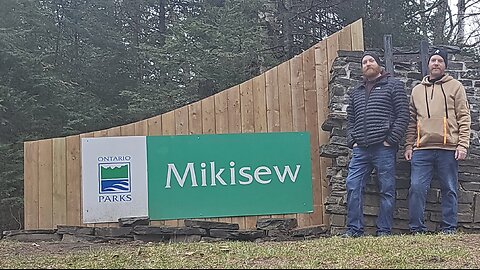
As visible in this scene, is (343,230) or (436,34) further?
(436,34)

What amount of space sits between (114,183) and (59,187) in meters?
0.60

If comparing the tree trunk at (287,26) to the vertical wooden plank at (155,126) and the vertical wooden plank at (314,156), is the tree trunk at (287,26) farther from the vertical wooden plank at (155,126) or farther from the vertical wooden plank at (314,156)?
the vertical wooden plank at (155,126)

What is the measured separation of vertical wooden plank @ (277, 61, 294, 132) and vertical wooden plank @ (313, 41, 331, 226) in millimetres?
316

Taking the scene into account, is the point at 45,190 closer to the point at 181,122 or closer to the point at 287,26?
the point at 181,122

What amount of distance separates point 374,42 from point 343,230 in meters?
6.40

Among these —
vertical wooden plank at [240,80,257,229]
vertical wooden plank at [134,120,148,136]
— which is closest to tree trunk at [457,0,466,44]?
vertical wooden plank at [240,80,257,229]

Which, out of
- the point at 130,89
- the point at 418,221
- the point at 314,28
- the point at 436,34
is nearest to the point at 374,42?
the point at 314,28

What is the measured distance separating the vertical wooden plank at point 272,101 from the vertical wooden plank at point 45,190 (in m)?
2.37

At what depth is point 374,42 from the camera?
39.8 feet

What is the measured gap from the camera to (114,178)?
6.68 metres

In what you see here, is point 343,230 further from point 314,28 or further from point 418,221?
point 314,28

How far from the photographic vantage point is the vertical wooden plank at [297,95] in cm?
704

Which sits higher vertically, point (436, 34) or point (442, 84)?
point (436, 34)

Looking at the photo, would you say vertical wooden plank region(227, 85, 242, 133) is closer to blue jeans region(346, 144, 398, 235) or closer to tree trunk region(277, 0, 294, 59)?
blue jeans region(346, 144, 398, 235)
